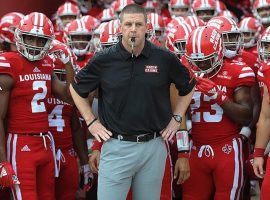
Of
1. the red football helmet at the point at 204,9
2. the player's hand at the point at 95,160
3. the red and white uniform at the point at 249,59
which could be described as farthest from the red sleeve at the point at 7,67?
the red football helmet at the point at 204,9

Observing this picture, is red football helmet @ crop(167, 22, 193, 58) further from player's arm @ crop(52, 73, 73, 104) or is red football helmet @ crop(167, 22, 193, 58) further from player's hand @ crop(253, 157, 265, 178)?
player's hand @ crop(253, 157, 265, 178)

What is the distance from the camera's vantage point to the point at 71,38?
6.89 m

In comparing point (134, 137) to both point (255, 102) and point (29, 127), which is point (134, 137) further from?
point (255, 102)

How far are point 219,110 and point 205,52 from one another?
48cm

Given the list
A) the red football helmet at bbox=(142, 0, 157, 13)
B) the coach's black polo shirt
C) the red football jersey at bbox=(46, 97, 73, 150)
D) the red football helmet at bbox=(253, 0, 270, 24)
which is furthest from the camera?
the red football helmet at bbox=(142, 0, 157, 13)

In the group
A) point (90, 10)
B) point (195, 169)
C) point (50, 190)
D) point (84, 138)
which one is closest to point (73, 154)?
point (84, 138)

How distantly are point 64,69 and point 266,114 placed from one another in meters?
1.85

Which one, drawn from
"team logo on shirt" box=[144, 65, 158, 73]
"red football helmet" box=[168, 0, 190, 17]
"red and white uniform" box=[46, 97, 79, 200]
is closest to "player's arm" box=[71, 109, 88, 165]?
"red and white uniform" box=[46, 97, 79, 200]

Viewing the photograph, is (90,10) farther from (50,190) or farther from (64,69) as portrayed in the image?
(50,190)

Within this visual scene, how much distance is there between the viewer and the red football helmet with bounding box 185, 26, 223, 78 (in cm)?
464

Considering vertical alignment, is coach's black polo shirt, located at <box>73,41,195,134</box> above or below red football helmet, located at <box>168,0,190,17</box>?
below

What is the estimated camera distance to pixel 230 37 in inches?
219

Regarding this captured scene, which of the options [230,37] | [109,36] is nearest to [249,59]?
[230,37]

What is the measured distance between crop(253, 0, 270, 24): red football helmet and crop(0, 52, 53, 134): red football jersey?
11.7 ft
